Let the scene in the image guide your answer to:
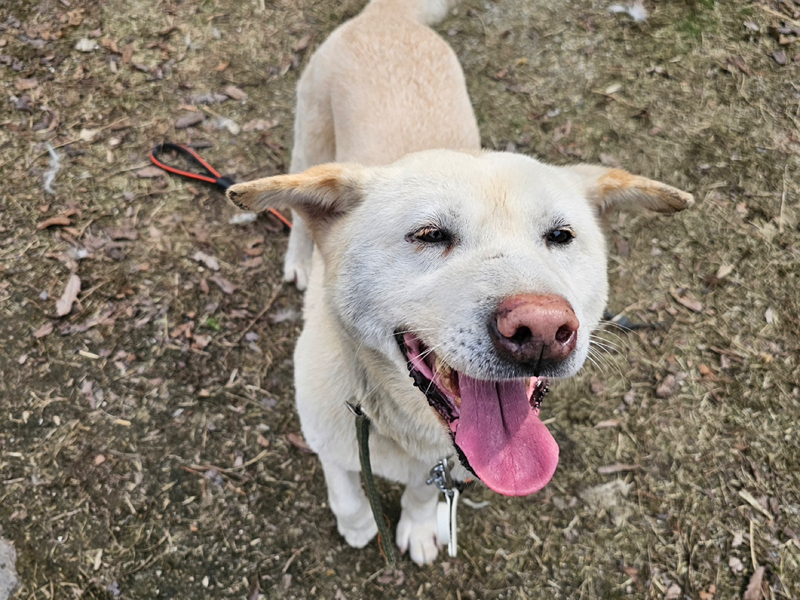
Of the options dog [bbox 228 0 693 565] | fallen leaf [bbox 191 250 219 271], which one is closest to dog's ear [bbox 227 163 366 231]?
dog [bbox 228 0 693 565]

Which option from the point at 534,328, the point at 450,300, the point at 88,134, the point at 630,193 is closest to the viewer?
the point at 534,328

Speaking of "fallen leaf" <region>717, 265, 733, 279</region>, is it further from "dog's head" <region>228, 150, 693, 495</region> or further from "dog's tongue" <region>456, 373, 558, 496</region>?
"dog's tongue" <region>456, 373, 558, 496</region>

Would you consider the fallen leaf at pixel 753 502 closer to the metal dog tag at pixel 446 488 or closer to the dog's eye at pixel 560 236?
the metal dog tag at pixel 446 488

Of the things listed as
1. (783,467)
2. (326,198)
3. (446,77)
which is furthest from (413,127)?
(783,467)

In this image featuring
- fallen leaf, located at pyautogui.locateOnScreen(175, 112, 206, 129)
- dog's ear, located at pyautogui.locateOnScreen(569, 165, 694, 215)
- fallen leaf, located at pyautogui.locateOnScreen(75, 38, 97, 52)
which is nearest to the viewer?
dog's ear, located at pyautogui.locateOnScreen(569, 165, 694, 215)

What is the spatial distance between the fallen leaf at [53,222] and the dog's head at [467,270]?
107 inches

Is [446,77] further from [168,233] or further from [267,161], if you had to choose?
[168,233]

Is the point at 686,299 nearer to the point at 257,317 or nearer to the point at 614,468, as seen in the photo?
the point at 614,468

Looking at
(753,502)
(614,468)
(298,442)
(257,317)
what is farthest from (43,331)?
(753,502)

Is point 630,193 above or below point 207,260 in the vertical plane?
above

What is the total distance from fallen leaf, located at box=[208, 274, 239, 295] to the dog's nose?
283cm

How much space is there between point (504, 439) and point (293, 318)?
2356 millimetres

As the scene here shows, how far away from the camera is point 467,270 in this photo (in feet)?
5.96

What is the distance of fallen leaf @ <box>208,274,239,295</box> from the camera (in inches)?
158
